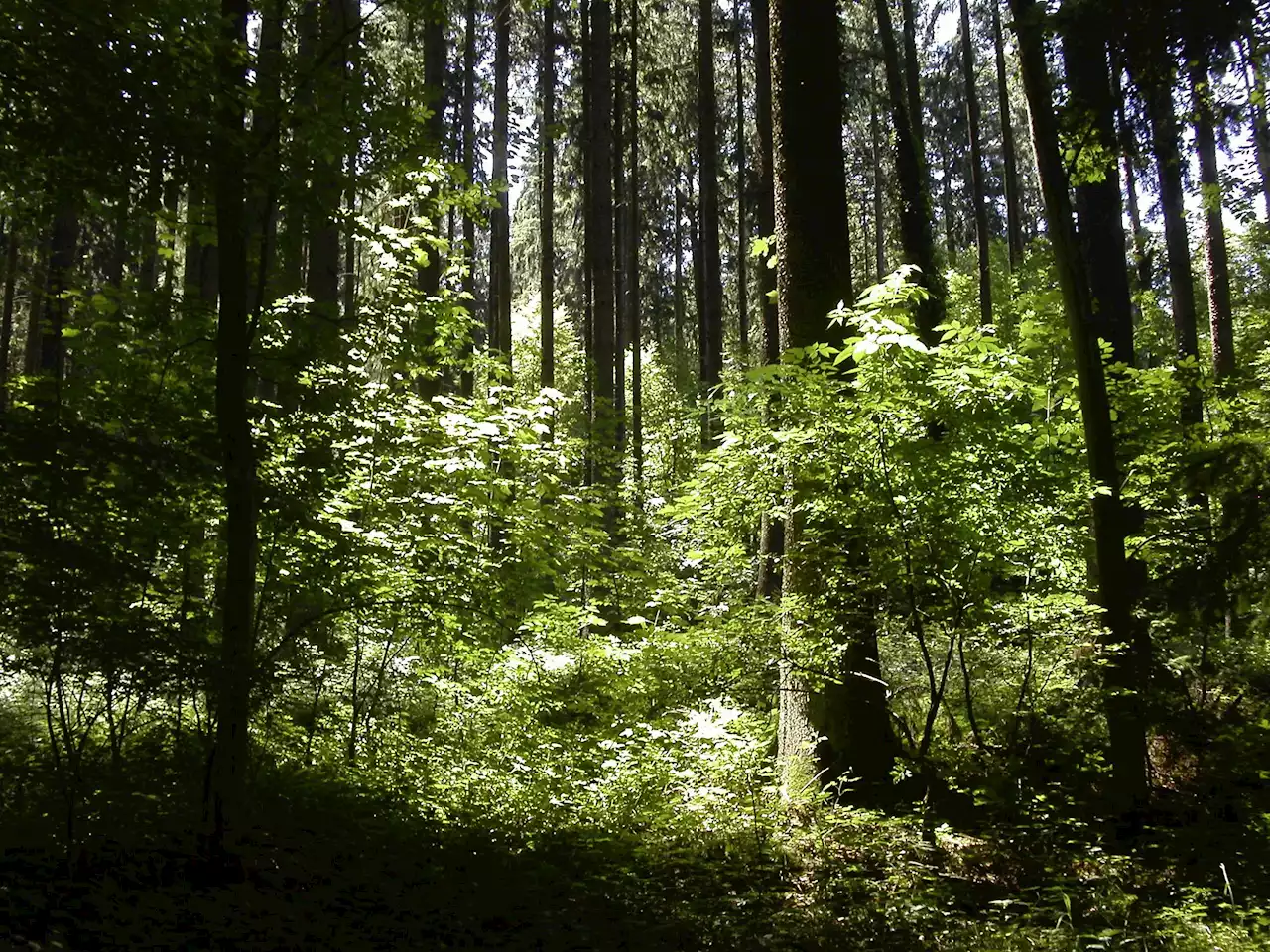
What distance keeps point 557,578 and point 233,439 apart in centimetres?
351

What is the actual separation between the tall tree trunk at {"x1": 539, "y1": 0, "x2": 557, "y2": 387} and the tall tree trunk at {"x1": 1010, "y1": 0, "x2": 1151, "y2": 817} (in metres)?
9.09

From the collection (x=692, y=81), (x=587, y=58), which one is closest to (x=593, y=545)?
(x=587, y=58)

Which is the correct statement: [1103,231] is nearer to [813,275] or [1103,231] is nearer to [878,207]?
[813,275]

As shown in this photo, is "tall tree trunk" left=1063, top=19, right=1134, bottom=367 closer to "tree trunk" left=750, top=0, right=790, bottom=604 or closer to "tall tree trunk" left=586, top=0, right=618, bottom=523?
"tree trunk" left=750, top=0, right=790, bottom=604

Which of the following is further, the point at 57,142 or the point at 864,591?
the point at 864,591

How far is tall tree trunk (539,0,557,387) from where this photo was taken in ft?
49.3

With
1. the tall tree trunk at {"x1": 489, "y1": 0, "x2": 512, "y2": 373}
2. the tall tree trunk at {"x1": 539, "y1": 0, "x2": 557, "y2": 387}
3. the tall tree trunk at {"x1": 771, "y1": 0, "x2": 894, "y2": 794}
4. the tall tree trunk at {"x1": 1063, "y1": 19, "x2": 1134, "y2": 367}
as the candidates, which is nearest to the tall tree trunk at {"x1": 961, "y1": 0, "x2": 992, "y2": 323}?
the tall tree trunk at {"x1": 539, "y1": 0, "x2": 557, "y2": 387}

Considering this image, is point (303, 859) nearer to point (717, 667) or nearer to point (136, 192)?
point (717, 667)

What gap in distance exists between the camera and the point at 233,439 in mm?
4270

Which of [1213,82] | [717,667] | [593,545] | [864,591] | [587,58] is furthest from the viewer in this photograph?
[587,58]

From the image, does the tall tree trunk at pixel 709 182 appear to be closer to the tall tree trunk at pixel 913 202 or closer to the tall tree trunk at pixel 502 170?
the tall tree trunk at pixel 502 170

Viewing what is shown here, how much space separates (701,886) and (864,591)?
6.08 ft

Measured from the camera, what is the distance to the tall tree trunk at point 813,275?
5.53 metres

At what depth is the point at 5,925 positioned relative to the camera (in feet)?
10.8
